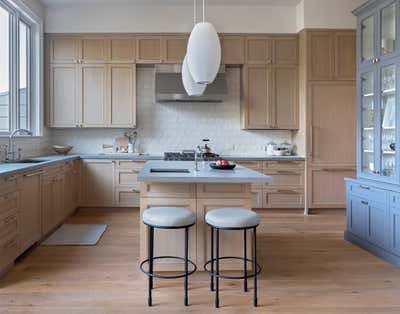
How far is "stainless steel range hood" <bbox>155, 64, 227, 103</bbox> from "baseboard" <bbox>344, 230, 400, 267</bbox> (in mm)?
2753

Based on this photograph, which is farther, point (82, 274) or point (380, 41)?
point (380, 41)

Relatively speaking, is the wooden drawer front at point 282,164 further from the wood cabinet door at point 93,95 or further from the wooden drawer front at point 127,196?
the wood cabinet door at point 93,95

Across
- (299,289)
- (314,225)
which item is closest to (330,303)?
(299,289)

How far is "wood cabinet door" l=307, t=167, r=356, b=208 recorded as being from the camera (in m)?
5.39

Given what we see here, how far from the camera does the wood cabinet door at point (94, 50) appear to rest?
5.57m

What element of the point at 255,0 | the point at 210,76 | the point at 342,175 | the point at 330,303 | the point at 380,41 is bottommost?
the point at 330,303

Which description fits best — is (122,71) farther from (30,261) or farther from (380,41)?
(380,41)

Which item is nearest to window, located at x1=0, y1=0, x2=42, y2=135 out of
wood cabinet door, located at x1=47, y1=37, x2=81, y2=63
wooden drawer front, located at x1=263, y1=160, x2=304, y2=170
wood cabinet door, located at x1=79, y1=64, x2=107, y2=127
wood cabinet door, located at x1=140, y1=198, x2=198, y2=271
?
wood cabinet door, located at x1=47, y1=37, x2=81, y2=63

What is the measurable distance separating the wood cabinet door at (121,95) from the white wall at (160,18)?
64 cm

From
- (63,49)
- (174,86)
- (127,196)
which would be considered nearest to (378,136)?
(174,86)

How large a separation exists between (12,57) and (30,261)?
2600 mm

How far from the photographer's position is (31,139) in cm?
504

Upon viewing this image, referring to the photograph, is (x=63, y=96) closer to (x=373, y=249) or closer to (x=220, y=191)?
(x=220, y=191)

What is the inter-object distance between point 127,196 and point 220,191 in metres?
2.92
